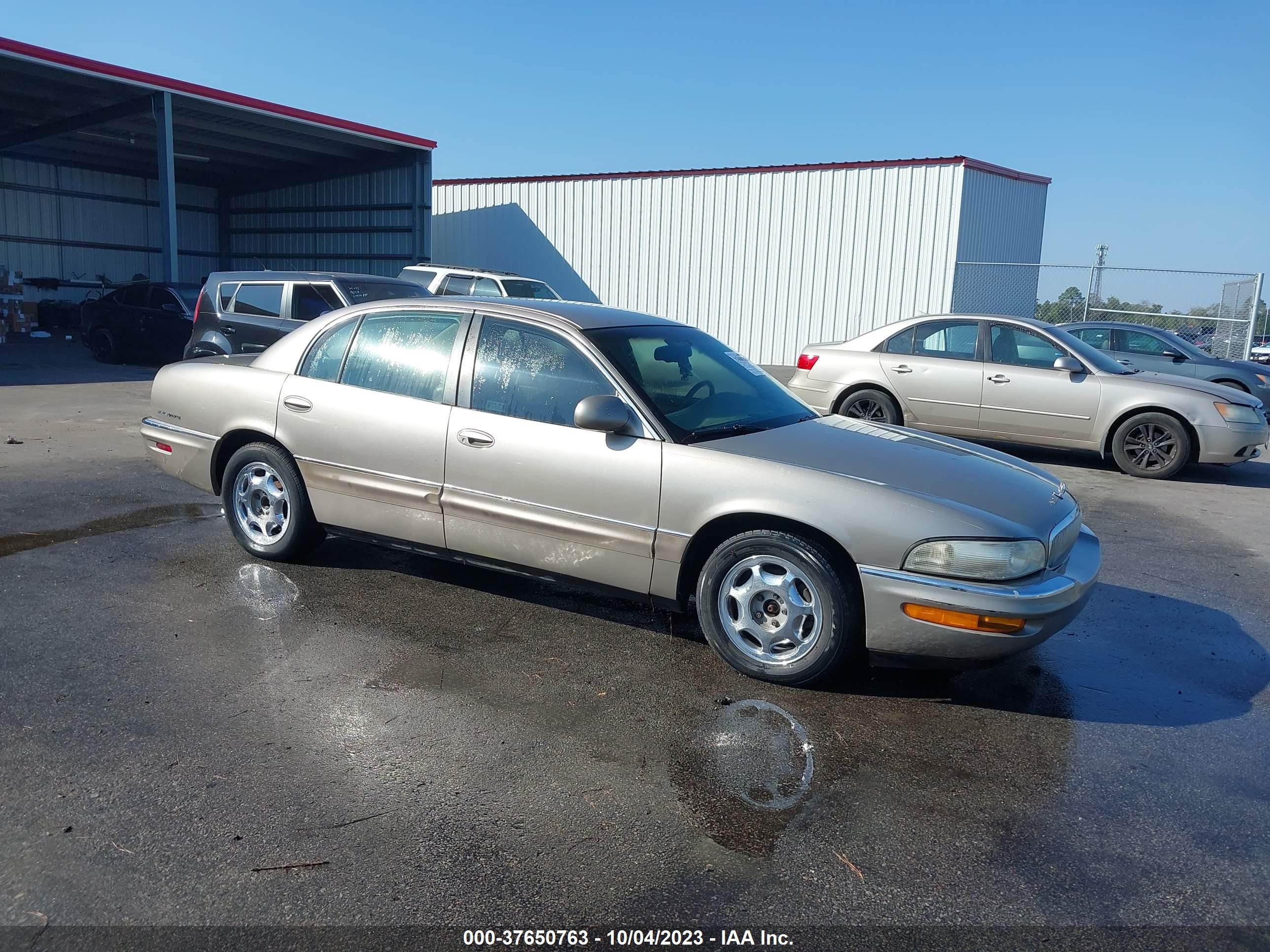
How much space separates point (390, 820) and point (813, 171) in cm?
2018

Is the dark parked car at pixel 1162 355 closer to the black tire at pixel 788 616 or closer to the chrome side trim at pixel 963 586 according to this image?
the chrome side trim at pixel 963 586

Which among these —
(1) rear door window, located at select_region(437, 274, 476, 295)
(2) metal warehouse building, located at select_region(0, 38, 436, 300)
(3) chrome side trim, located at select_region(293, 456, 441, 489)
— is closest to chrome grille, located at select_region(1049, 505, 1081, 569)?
(3) chrome side trim, located at select_region(293, 456, 441, 489)

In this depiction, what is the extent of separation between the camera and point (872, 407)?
10555 mm

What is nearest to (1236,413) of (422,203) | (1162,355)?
(1162,355)

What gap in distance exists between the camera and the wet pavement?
2.72 meters

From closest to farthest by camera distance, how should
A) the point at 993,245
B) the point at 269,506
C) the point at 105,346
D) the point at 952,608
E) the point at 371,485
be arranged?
the point at 952,608 → the point at 371,485 → the point at 269,506 → the point at 105,346 → the point at 993,245

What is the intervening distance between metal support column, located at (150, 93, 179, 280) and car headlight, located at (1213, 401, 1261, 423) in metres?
18.0

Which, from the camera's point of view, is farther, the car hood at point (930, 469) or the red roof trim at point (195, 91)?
the red roof trim at point (195, 91)

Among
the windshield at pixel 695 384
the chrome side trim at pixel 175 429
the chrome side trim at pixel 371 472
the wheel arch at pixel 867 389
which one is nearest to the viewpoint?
the windshield at pixel 695 384

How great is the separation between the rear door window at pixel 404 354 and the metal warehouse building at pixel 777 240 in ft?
52.7

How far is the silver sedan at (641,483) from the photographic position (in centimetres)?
389

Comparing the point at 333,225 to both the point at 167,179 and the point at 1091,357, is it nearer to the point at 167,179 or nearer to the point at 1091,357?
the point at 167,179

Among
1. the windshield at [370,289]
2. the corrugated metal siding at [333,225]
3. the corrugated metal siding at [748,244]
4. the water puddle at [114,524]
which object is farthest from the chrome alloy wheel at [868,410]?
the corrugated metal siding at [333,225]

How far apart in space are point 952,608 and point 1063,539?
775 millimetres
